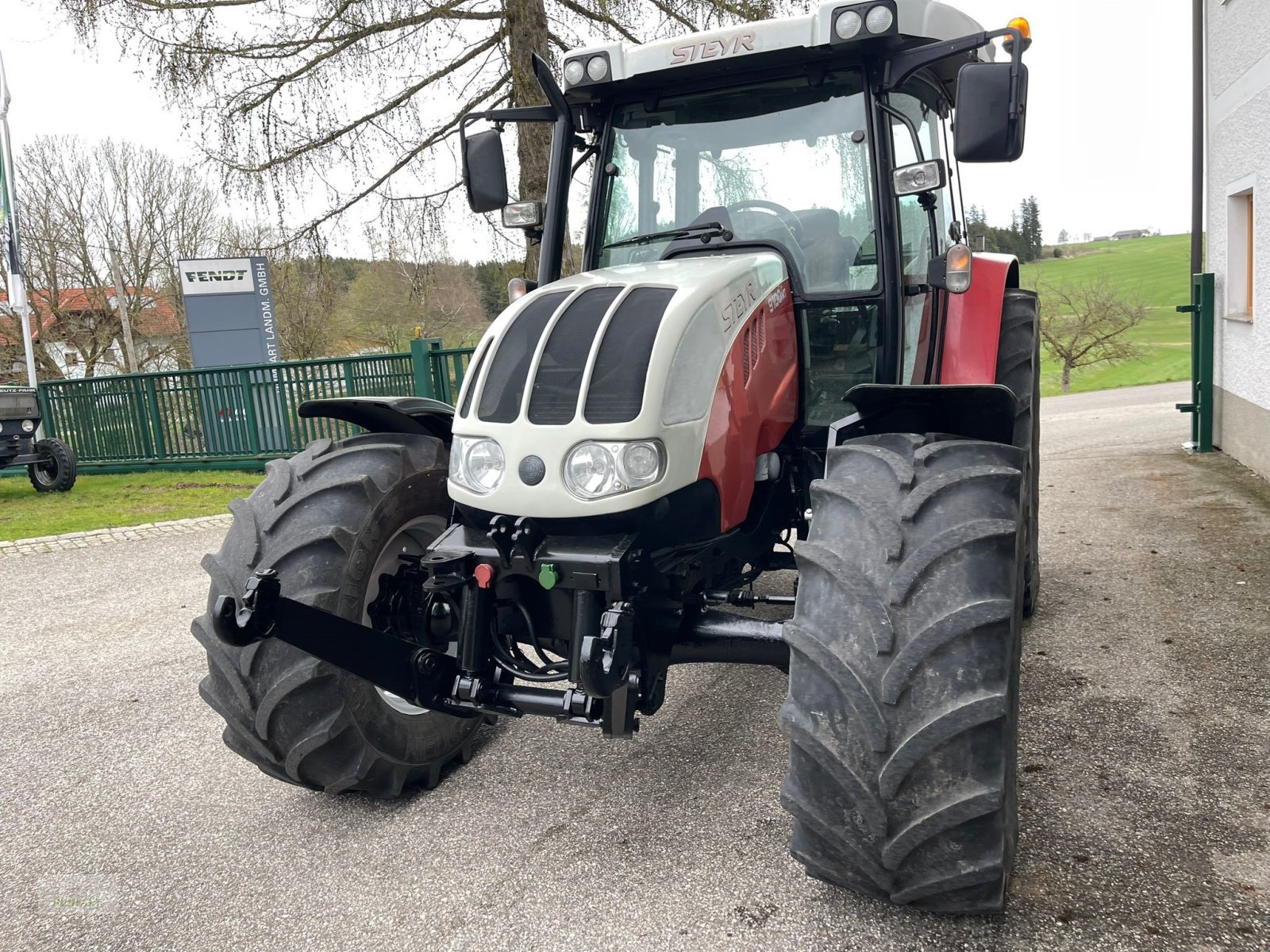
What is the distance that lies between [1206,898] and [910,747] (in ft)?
3.14

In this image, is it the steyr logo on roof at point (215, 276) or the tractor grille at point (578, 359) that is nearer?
the tractor grille at point (578, 359)

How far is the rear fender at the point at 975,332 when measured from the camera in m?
3.91

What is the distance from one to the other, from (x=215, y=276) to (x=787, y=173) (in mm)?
13985

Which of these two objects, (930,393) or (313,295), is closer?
(930,393)

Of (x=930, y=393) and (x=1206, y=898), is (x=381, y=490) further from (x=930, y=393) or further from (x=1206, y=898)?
(x=1206, y=898)

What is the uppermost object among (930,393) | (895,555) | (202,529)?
(930,393)

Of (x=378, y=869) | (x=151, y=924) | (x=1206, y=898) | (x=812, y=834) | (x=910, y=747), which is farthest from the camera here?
(x=378, y=869)

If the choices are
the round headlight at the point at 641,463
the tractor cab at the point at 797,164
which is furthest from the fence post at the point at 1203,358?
the round headlight at the point at 641,463

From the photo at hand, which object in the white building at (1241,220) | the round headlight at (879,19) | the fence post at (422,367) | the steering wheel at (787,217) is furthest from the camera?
the fence post at (422,367)

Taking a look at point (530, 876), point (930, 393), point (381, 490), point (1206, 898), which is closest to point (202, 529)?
point (381, 490)

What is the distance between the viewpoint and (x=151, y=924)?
8.52 feet

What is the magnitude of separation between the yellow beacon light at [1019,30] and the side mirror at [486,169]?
1711 millimetres

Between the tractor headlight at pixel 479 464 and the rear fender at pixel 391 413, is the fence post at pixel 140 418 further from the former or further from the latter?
the tractor headlight at pixel 479 464

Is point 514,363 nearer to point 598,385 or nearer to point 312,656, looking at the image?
point 598,385
